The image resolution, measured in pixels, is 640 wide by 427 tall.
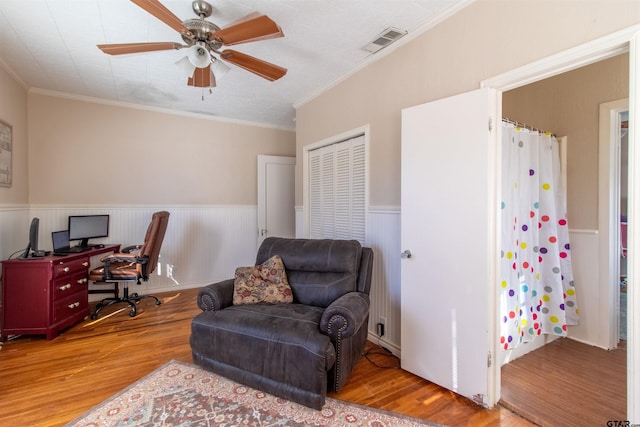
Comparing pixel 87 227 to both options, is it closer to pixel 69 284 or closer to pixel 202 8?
pixel 69 284

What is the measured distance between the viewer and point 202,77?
235cm

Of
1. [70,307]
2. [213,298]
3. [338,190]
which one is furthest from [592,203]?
[70,307]

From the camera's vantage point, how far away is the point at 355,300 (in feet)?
6.76

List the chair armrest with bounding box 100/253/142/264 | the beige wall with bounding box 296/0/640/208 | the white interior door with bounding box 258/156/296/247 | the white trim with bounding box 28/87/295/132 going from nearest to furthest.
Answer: the beige wall with bounding box 296/0/640/208
the chair armrest with bounding box 100/253/142/264
the white trim with bounding box 28/87/295/132
the white interior door with bounding box 258/156/296/247

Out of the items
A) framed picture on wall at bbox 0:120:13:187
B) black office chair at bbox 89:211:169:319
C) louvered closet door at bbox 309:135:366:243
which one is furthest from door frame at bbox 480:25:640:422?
framed picture on wall at bbox 0:120:13:187

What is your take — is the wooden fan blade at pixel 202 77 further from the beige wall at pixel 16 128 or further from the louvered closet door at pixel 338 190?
the beige wall at pixel 16 128

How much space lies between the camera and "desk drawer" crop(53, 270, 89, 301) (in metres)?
2.80

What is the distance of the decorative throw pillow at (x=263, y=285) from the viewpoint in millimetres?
2412

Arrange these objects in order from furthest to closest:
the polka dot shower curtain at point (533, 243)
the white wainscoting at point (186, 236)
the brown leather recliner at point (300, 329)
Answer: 1. the white wainscoting at point (186, 236)
2. the polka dot shower curtain at point (533, 243)
3. the brown leather recliner at point (300, 329)

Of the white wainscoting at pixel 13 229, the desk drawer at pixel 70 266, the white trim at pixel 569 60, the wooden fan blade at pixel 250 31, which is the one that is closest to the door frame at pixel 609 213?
the white trim at pixel 569 60

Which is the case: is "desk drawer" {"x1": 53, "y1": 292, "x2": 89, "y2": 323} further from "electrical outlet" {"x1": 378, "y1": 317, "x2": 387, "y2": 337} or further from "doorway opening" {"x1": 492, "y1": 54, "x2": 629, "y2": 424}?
"doorway opening" {"x1": 492, "y1": 54, "x2": 629, "y2": 424}

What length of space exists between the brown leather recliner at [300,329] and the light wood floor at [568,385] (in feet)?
3.57

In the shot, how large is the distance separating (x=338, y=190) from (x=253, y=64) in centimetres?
155

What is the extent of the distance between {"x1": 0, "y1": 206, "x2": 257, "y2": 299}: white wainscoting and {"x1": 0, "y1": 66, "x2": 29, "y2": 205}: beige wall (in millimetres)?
293
